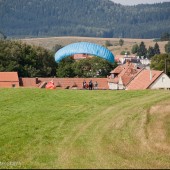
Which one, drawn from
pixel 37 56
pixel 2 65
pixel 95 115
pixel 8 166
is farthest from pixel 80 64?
pixel 8 166

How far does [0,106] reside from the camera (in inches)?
995

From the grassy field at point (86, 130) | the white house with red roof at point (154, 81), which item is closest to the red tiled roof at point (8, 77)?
the white house with red roof at point (154, 81)

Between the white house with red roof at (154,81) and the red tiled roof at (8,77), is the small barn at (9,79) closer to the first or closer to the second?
the red tiled roof at (8,77)

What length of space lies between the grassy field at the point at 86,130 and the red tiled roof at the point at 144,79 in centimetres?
2517

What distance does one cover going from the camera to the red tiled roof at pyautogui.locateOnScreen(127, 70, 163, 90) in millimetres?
53000

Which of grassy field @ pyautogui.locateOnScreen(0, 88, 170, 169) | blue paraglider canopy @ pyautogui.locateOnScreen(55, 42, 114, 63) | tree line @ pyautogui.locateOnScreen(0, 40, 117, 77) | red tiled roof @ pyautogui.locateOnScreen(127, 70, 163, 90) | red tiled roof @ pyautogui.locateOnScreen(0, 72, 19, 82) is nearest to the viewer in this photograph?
grassy field @ pyautogui.locateOnScreen(0, 88, 170, 169)

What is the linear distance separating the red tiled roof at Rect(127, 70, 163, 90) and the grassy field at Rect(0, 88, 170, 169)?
25171mm

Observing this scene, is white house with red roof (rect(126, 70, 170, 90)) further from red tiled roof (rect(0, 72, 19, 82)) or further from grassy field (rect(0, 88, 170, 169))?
grassy field (rect(0, 88, 170, 169))

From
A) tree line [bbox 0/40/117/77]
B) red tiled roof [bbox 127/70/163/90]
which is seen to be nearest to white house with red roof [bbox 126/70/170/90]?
red tiled roof [bbox 127/70/163/90]

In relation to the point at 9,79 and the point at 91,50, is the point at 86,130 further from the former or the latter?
the point at 9,79

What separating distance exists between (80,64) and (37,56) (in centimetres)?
949

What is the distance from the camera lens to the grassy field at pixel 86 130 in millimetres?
15250

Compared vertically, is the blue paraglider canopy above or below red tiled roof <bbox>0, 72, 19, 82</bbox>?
above

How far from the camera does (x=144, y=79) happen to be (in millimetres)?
55906
